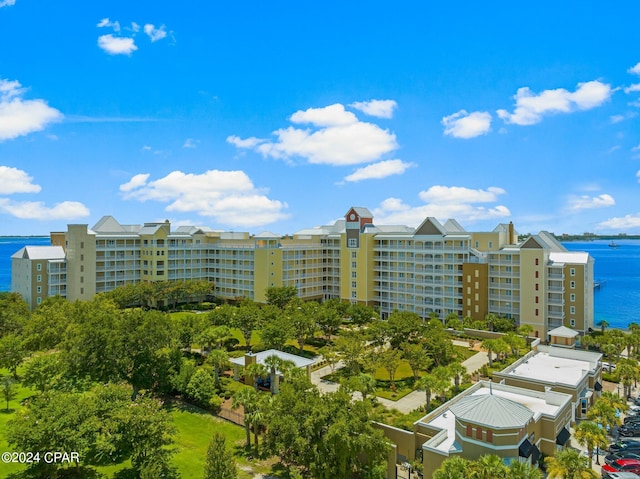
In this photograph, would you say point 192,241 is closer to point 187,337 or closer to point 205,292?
point 205,292

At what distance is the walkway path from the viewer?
121 ft

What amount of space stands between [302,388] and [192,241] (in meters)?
63.1

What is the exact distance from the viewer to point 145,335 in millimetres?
37750

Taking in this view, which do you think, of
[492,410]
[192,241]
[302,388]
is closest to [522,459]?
[492,410]

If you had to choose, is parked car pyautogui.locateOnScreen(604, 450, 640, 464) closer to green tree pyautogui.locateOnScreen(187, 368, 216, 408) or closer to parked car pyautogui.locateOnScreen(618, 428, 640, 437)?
parked car pyautogui.locateOnScreen(618, 428, 640, 437)

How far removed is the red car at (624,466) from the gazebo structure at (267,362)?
914 inches

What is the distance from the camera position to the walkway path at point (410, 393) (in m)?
36.8

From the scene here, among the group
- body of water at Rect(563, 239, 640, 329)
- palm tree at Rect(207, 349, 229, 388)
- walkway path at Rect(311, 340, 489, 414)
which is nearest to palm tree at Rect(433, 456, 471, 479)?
walkway path at Rect(311, 340, 489, 414)

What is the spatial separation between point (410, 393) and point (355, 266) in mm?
38290

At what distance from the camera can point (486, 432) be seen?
24.2 metres

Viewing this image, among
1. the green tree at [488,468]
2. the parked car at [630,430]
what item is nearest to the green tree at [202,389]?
the green tree at [488,468]

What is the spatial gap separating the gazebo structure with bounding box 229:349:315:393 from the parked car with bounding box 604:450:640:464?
23.3 metres

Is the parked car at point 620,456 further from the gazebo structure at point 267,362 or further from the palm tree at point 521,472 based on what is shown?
the gazebo structure at point 267,362

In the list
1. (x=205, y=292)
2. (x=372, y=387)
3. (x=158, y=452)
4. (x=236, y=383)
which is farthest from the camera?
(x=205, y=292)
